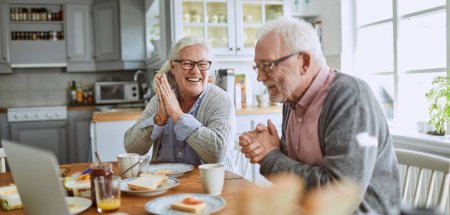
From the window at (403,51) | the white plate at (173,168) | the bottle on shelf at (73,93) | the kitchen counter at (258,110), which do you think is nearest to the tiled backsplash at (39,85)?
the bottle on shelf at (73,93)

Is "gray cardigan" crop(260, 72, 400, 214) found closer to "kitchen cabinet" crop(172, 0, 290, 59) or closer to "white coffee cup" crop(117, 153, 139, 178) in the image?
"white coffee cup" crop(117, 153, 139, 178)

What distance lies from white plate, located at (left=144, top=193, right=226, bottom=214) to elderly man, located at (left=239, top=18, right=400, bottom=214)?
0.21 metres

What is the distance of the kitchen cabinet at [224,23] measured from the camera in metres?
3.80

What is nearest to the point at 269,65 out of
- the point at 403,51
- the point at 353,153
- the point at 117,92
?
the point at 353,153

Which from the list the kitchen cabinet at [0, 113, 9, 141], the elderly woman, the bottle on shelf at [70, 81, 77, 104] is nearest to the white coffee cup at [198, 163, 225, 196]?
the elderly woman

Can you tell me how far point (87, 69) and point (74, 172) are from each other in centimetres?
396

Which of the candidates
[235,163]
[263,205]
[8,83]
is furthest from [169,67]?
[8,83]

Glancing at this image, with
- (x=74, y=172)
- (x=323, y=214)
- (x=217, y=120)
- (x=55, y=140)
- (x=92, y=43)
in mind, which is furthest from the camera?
(x=92, y=43)

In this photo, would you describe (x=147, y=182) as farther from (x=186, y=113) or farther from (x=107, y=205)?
(x=186, y=113)

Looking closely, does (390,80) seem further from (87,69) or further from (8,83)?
(8,83)

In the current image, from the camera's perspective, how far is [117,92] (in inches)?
213

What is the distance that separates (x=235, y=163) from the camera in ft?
7.24

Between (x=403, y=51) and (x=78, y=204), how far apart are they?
98.6 inches

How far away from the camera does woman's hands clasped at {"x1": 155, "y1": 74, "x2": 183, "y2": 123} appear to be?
1.87m
